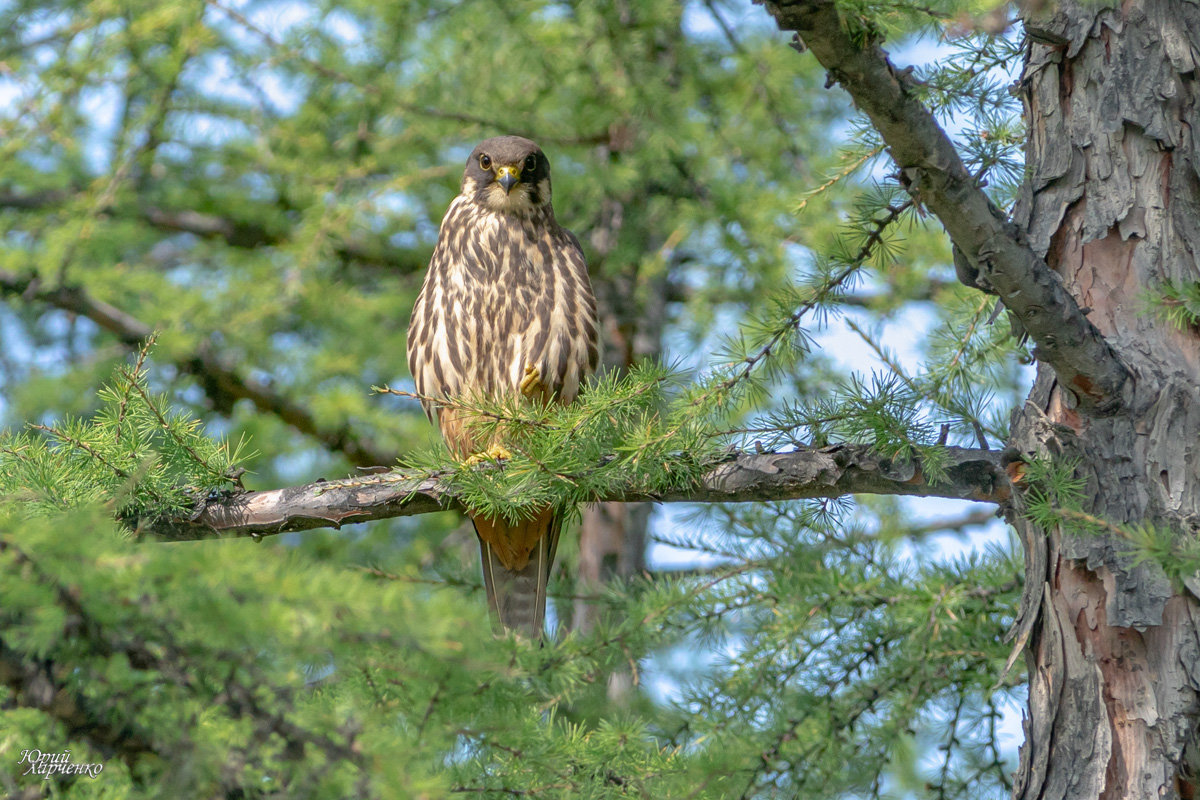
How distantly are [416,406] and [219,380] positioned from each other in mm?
1145

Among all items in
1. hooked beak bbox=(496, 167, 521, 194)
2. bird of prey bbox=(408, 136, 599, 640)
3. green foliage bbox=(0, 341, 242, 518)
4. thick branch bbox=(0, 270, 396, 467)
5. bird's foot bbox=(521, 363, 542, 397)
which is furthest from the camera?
thick branch bbox=(0, 270, 396, 467)

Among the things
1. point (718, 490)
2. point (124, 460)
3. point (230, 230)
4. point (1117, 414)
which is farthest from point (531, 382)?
point (230, 230)

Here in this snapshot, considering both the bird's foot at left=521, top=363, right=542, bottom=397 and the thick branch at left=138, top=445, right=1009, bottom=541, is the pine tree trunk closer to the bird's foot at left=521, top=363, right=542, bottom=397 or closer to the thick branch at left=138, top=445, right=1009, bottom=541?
the thick branch at left=138, top=445, right=1009, bottom=541

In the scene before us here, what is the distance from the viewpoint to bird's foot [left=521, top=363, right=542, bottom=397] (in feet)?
11.2

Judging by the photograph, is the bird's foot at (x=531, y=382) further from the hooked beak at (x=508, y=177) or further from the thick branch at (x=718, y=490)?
the thick branch at (x=718, y=490)

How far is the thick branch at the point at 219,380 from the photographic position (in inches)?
193

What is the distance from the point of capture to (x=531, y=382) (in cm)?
342

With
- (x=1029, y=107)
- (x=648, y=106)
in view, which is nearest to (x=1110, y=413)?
(x=1029, y=107)

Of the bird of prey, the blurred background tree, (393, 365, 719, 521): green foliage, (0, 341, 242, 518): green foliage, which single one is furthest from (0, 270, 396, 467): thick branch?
(393, 365, 719, 521): green foliage

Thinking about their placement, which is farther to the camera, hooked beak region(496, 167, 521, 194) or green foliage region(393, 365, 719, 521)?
hooked beak region(496, 167, 521, 194)

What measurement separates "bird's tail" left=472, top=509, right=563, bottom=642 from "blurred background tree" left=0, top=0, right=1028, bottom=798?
0.31ft

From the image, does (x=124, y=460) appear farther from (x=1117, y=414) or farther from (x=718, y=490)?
(x=1117, y=414)

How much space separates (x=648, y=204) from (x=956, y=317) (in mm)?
2775

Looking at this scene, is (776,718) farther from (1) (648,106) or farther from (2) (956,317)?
(1) (648,106)
